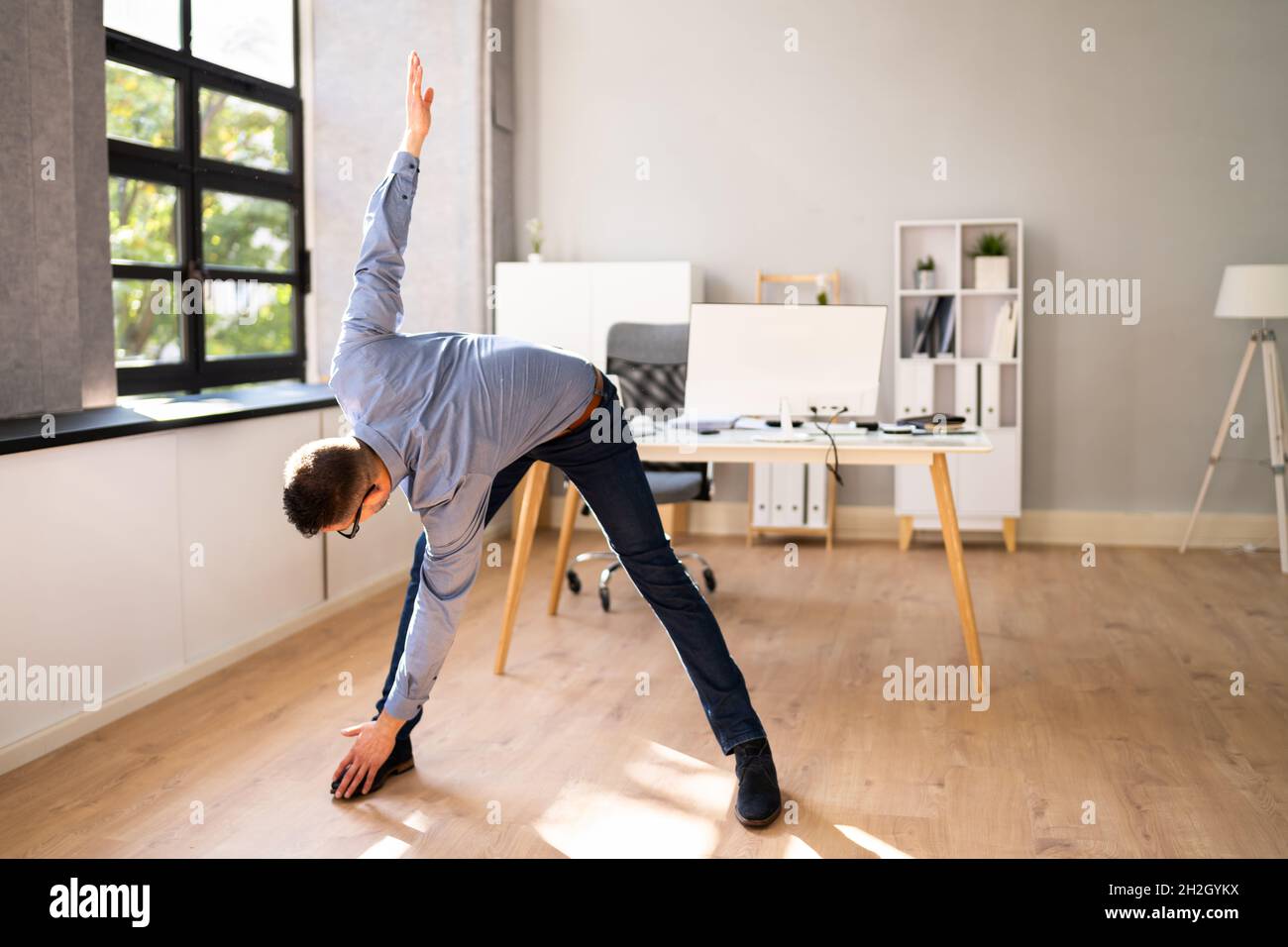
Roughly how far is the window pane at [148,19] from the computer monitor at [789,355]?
2.25 m

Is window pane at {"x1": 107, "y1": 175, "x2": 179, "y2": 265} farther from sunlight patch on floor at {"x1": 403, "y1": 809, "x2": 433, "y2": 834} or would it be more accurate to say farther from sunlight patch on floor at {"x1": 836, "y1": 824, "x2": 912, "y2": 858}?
sunlight patch on floor at {"x1": 836, "y1": 824, "x2": 912, "y2": 858}

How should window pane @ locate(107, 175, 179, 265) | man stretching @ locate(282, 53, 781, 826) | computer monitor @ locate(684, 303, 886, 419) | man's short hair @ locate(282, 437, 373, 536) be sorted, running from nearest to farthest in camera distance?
1. man's short hair @ locate(282, 437, 373, 536)
2. man stretching @ locate(282, 53, 781, 826)
3. computer monitor @ locate(684, 303, 886, 419)
4. window pane @ locate(107, 175, 179, 265)

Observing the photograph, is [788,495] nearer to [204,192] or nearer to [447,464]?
[204,192]

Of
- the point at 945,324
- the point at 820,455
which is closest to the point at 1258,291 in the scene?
the point at 945,324

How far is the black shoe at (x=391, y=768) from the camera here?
9.34ft

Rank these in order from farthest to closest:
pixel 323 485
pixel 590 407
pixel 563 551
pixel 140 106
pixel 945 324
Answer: pixel 945 324 → pixel 563 551 → pixel 140 106 → pixel 590 407 → pixel 323 485

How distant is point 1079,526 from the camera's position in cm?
596

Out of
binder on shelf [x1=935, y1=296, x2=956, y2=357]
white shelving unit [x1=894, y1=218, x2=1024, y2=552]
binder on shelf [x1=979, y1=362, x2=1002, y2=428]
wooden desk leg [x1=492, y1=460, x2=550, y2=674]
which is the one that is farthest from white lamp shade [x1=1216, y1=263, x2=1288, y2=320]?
wooden desk leg [x1=492, y1=460, x2=550, y2=674]

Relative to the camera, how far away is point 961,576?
3656 mm

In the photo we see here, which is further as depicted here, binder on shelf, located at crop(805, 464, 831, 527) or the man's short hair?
binder on shelf, located at crop(805, 464, 831, 527)

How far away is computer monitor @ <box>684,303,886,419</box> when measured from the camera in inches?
147

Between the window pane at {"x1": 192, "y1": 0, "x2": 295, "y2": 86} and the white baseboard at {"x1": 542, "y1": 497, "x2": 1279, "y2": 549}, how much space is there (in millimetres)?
2614

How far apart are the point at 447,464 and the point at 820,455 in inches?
63.3

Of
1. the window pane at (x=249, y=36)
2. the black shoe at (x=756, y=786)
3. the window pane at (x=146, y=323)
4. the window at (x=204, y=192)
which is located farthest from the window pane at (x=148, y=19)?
the black shoe at (x=756, y=786)
